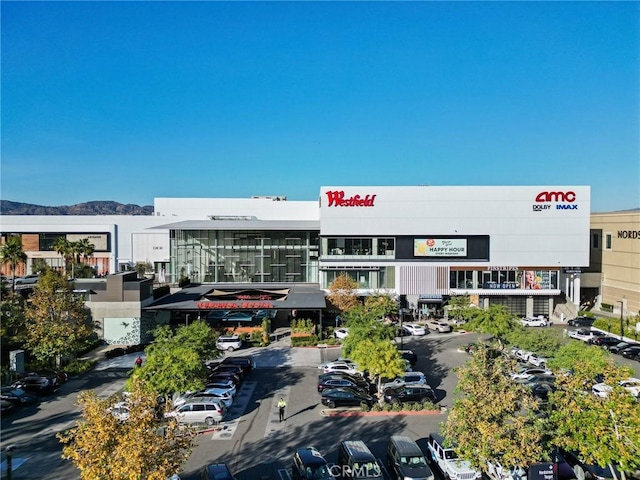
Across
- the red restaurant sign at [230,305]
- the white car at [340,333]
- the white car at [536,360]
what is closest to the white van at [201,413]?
the red restaurant sign at [230,305]

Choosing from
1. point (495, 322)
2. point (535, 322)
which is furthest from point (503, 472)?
point (535, 322)

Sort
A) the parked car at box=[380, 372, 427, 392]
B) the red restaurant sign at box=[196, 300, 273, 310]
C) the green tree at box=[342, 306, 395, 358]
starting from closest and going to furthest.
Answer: the parked car at box=[380, 372, 427, 392], the green tree at box=[342, 306, 395, 358], the red restaurant sign at box=[196, 300, 273, 310]

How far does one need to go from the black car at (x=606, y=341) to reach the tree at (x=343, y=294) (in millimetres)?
20043

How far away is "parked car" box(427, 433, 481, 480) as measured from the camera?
1711 centimetres

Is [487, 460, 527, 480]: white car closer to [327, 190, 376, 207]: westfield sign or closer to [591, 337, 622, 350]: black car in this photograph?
[591, 337, 622, 350]: black car

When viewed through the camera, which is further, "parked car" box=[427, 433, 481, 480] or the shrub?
the shrub

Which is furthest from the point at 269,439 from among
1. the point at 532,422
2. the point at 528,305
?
the point at 528,305

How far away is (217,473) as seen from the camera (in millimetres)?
16594

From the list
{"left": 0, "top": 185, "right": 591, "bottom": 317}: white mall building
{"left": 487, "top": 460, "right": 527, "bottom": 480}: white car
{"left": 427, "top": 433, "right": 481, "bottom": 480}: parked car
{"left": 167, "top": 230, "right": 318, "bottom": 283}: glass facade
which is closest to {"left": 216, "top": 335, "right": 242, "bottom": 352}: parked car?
{"left": 0, "top": 185, "right": 591, "bottom": 317}: white mall building

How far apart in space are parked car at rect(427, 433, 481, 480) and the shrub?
2394cm

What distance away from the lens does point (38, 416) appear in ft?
79.7

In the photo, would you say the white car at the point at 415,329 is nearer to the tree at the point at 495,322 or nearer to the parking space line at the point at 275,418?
the tree at the point at 495,322

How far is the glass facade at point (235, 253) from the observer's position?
181ft

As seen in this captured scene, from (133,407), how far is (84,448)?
1.49m
